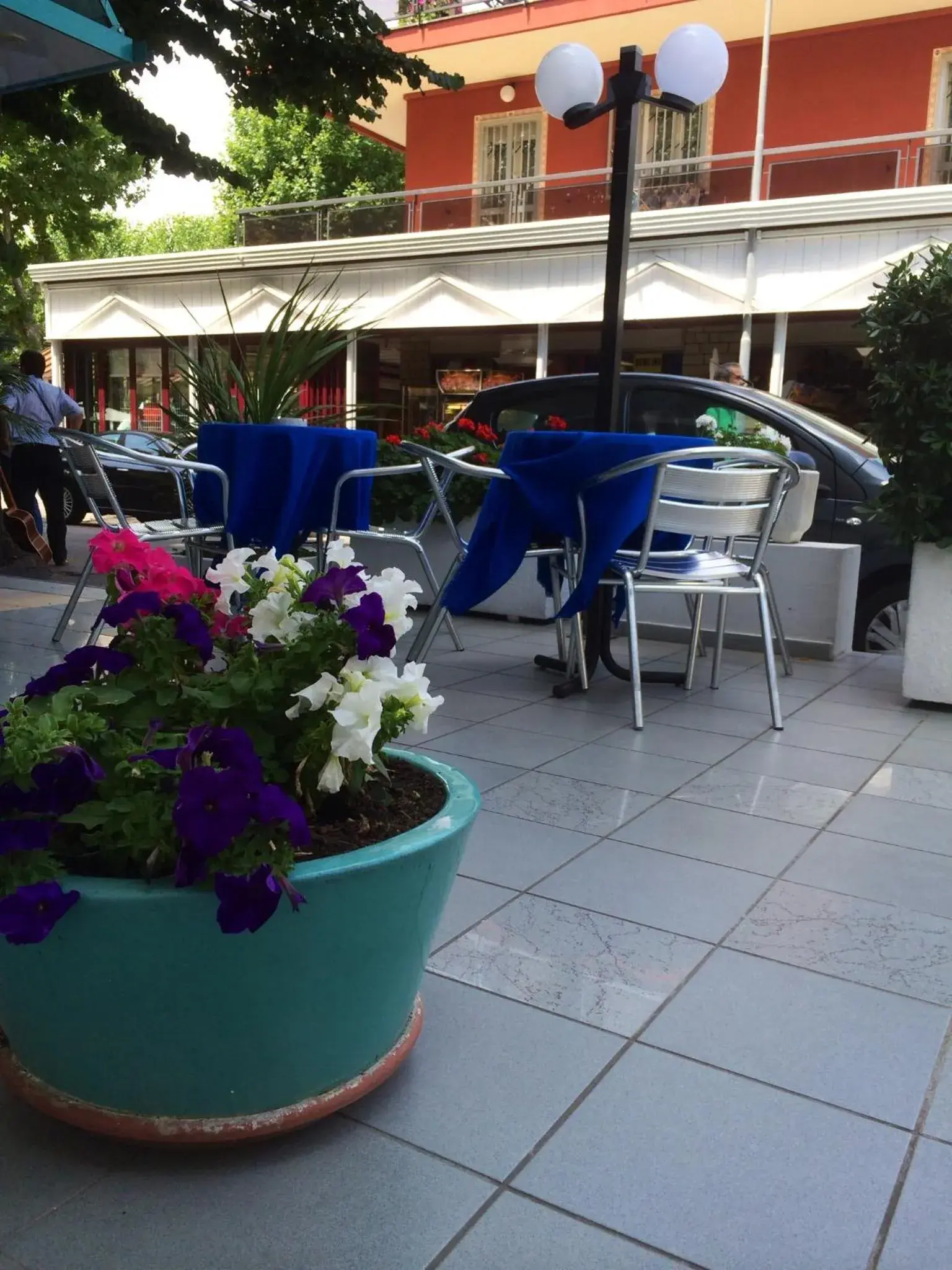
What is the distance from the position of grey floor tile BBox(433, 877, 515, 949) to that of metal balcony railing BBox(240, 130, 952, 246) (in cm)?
1244

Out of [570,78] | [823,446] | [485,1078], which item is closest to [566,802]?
[485,1078]

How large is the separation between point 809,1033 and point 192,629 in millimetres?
1234

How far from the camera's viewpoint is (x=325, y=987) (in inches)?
56.6

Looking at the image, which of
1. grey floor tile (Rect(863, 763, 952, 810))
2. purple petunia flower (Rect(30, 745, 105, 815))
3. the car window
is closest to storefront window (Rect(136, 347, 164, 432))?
the car window

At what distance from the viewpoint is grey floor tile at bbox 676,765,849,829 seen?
2.97 meters

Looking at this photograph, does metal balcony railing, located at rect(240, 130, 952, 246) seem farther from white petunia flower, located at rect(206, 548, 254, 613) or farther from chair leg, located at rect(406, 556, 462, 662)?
white petunia flower, located at rect(206, 548, 254, 613)

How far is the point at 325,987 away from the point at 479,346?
16778 mm

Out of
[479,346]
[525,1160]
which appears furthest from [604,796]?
[479,346]

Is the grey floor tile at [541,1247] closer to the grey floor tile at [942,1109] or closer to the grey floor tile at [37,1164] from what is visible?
the grey floor tile at [37,1164]

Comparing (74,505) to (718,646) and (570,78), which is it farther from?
(718,646)

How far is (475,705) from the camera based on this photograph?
4113 millimetres

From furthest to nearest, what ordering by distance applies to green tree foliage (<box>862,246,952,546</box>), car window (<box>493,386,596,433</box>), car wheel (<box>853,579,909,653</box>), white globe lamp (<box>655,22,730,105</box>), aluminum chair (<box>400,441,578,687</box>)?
1. car window (<box>493,386,596,433</box>)
2. car wheel (<box>853,579,909,653</box>)
3. white globe lamp (<box>655,22,730,105</box>)
4. aluminum chair (<box>400,441,578,687</box>)
5. green tree foliage (<box>862,246,952,546</box>)

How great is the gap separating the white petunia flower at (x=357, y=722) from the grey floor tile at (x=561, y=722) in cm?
228

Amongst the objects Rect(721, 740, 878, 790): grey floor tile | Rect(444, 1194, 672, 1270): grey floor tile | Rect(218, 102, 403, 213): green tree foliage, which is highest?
Rect(218, 102, 403, 213): green tree foliage
